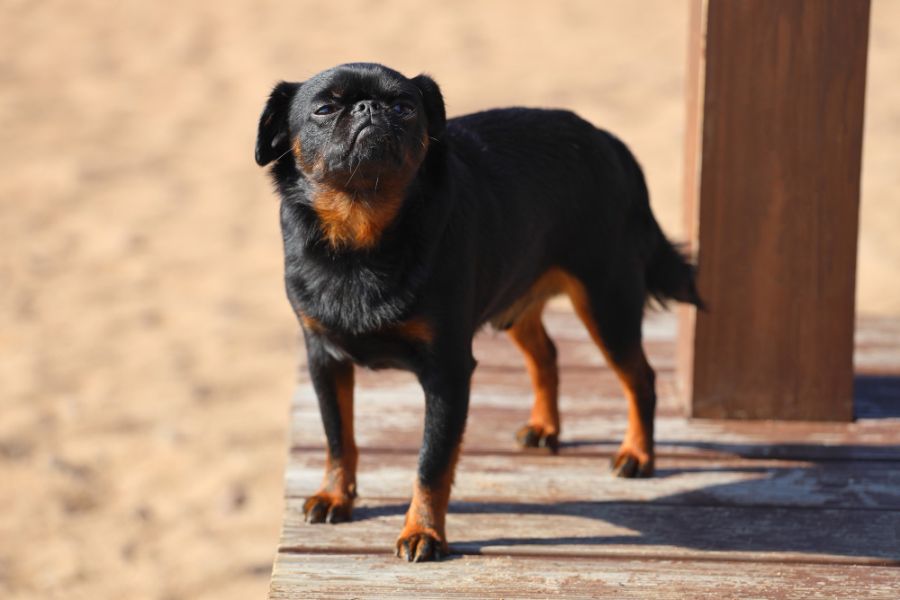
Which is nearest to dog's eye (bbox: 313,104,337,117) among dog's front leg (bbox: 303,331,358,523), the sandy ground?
dog's front leg (bbox: 303,331,358,523)

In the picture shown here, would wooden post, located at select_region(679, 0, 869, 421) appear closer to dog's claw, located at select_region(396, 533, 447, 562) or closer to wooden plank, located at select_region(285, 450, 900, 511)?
wooden plank, located at select_region(285, 450, 900, 511)

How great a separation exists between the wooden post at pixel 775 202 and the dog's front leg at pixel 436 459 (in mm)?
1192

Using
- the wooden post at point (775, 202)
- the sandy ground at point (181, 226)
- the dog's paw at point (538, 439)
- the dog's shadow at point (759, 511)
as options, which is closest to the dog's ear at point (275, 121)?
the dog's shadow at point (759, 511)

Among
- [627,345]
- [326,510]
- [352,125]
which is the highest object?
[352,125]

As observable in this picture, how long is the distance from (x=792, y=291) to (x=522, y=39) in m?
8.00

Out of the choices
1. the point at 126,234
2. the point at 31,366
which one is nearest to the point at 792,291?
the point at 31,366

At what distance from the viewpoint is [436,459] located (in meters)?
3.03

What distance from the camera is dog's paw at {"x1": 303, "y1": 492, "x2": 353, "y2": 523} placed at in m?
3.23

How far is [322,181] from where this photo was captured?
2912 mm

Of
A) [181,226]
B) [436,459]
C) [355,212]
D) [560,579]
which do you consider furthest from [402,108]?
[181,226]

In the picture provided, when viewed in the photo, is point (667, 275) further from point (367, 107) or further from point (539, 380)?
point (367, 107)

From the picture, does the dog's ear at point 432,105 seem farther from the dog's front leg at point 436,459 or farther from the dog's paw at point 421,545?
the dog's paw at point 421,545

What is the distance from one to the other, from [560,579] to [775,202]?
1.51 metres

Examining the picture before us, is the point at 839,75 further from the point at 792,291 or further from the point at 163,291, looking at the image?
the point at 163,291
